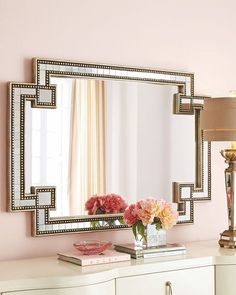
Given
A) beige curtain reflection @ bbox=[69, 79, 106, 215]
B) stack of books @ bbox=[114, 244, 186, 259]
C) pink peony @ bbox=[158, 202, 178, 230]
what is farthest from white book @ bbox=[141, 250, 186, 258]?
beige curtain reflection @ bbox=[69, 79, 106, 215]

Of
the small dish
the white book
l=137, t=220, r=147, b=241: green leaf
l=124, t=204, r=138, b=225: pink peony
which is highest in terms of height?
l=124, t=204, r=138, b=225: pink peony

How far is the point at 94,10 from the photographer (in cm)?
334

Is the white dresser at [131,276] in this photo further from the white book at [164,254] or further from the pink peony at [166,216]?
the pink peony at [166,216]

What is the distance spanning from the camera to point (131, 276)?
2.86 m

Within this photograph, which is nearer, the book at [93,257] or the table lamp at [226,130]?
the book at [93,257]

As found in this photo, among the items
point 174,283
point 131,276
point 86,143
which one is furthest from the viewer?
point 86,143

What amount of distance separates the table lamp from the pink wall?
1.03ft

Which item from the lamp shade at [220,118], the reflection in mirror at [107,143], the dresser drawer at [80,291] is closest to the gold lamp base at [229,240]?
the reflection in mirror at [107,143]

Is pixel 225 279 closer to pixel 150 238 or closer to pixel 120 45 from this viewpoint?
pixel 150 238

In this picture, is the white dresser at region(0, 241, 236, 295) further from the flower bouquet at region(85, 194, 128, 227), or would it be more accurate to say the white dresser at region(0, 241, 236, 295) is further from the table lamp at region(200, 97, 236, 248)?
the flower bouquet at region(85, 194, 128, 227)

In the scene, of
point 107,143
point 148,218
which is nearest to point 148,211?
point 148,218

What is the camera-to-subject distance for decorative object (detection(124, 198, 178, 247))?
3072 mm

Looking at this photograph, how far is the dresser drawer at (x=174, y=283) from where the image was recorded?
2854mm

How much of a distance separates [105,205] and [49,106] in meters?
0.60
